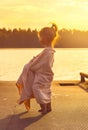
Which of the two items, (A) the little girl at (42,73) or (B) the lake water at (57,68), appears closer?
(A) the little girl at (42,73)

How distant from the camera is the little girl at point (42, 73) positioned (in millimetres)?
9078

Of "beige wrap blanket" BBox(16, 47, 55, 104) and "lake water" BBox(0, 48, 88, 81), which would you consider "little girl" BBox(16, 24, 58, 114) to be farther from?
"lake water" BBox(0, 48, 88, 81)

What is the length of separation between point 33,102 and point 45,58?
160cm

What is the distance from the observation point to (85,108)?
949 cm

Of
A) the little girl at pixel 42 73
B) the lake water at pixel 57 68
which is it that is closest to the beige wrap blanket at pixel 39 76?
the little girl at pixel 42 73

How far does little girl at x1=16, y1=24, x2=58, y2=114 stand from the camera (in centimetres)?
908

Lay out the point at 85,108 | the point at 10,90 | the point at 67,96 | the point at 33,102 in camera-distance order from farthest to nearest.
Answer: the point at 10,90
the point at 67,96
the point at 33,102
the point at 85,108

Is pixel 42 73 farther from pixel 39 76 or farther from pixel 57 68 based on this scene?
pixel 57 68

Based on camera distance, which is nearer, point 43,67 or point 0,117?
point 0,117

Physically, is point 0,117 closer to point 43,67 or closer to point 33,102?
point 43,67

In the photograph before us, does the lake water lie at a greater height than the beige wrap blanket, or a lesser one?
lesser

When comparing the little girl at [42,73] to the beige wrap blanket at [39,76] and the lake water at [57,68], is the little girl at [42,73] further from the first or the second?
the lake water at [57,68]

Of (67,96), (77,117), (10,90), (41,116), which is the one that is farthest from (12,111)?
(10,90)

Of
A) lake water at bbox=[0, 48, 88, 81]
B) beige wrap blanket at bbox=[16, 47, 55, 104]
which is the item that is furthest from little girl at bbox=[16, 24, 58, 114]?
lake water at bbox=[0, 48, 88, 81]
